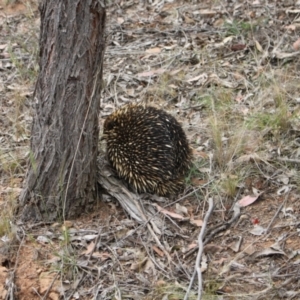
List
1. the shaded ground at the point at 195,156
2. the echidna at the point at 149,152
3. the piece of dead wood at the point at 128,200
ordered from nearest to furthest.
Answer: the shaded ground at the point at 195,156 < the piece of dead wood at the point at 128,200 < the echidna at the point at 149,152

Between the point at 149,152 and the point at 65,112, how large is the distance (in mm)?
722

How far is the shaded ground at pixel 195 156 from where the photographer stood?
353 centimetres

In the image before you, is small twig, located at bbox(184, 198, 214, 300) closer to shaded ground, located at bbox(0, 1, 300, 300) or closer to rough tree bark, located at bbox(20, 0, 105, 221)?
shaded ground, located at bbox(0, 1, 300, 300)

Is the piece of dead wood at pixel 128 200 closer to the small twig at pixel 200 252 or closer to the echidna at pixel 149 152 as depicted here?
the echidna at pixel 149 152

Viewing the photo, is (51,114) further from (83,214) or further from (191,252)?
(191,252)

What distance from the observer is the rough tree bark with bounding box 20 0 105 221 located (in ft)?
11.6

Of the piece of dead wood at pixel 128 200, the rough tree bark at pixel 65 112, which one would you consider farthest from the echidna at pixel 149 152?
the rough tree bark at pixel 65 112

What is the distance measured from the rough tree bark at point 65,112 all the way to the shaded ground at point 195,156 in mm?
154

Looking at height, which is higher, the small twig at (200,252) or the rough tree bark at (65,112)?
the rough tree bark at (65,112)

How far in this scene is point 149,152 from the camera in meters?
4.20

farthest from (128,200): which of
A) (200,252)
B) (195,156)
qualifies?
(200,252)

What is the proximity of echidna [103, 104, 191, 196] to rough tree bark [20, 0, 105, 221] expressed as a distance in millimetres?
310

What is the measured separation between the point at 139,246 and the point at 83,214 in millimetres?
459

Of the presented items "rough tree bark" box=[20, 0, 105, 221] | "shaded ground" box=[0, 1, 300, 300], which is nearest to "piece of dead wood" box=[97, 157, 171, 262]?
"shaded ground" box=[0, 1, 300, 300]
